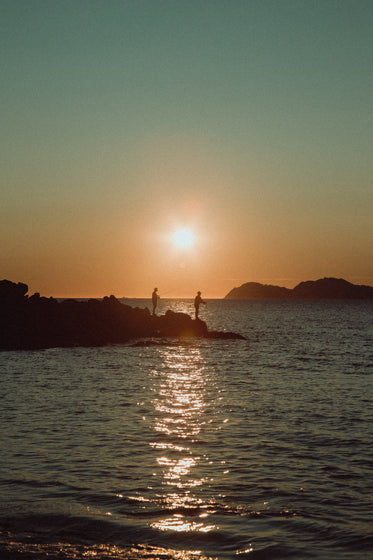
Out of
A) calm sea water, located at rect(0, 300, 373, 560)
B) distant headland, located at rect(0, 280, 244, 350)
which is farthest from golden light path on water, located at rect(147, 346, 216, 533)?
distant headland, located at rect(0, 280, 244, 350)

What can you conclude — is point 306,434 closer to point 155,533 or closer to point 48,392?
point 155,533

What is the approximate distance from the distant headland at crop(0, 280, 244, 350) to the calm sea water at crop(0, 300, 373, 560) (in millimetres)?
20605

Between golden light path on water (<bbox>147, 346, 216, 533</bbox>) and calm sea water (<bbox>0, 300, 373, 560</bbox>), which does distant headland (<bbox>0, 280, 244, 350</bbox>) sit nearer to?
golden light path on water (<bbox>147, 346, 216, 533</bbox>)

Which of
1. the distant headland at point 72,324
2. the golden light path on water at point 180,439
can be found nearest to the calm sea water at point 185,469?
the golden light path on water at point 180,439

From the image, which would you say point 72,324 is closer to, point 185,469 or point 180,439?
point 180,439

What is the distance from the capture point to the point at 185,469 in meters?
12.4

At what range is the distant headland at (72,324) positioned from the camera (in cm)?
4653

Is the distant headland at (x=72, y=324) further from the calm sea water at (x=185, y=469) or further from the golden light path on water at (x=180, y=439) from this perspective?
the calm sea water at (x=185, y=469)

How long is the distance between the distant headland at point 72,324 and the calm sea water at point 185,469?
67.6ft

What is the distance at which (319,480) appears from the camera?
38.2ft

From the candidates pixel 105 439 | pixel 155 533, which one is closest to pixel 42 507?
pixel 155 533

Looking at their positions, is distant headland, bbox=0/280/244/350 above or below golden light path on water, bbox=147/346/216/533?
above

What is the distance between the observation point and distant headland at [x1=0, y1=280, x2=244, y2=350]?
1832 inches

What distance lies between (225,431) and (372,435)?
4.04 metres
